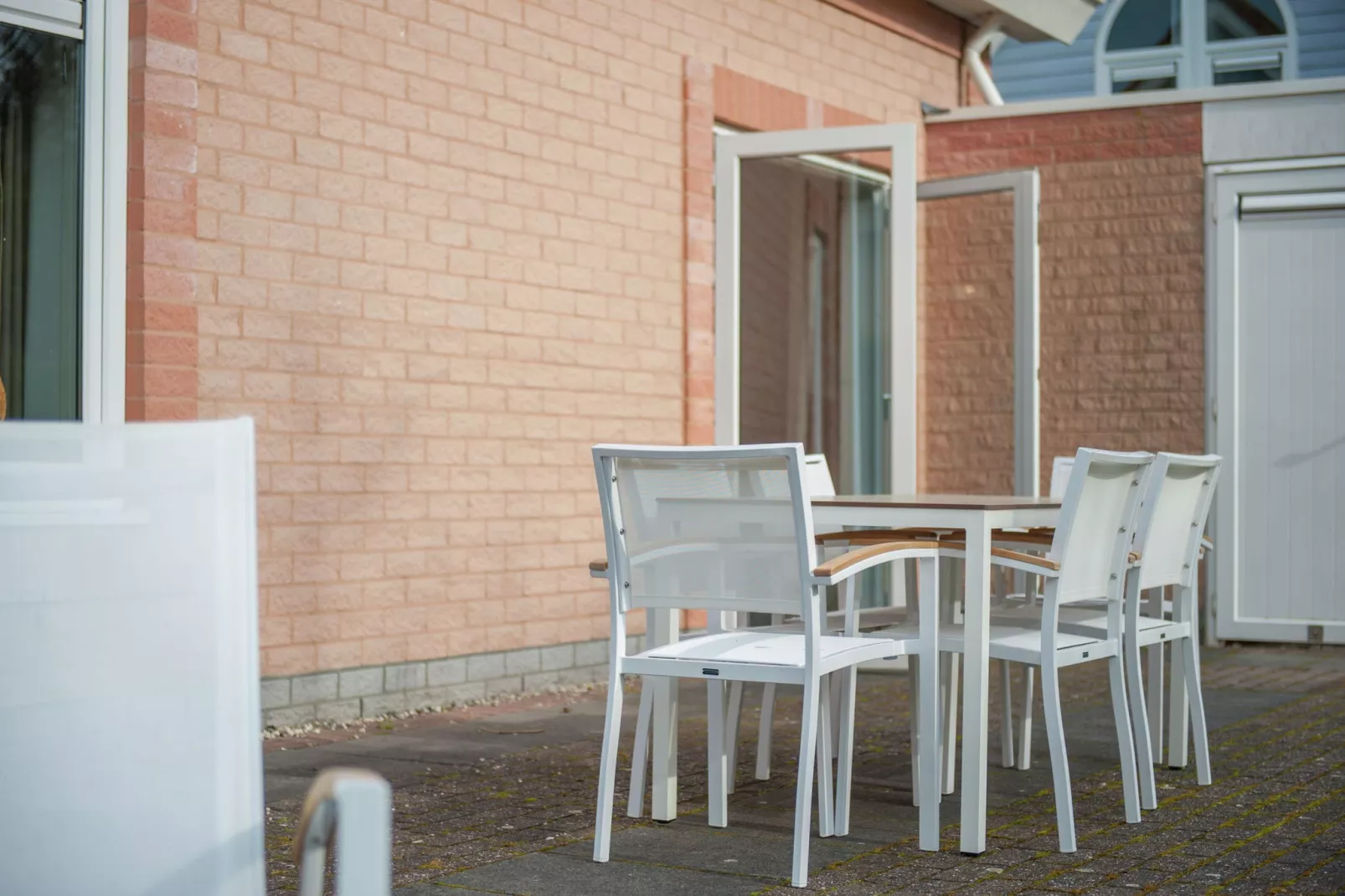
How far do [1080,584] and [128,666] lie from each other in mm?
2723

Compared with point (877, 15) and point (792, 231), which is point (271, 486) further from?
point (877, 15)

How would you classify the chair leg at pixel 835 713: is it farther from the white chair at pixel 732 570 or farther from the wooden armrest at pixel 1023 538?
the white chair at pixel 732 570

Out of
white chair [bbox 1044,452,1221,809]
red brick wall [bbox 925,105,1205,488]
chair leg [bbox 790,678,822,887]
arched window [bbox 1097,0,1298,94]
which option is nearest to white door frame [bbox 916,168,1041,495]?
red brick wall [bbox 925,105,1205,488]

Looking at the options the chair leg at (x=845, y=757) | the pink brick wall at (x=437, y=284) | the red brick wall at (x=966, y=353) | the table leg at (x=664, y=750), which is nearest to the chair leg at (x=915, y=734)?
the chair leg at (x=845, y=757)

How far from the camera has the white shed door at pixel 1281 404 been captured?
7.94 meters

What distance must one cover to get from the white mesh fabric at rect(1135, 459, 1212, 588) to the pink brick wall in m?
2.66

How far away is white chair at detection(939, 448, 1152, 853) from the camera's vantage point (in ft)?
12.2

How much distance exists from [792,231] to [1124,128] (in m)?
2.11

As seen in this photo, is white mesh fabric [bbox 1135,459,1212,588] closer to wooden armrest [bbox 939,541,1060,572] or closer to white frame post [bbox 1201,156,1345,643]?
wooden armrest [bbox 939,541,1060,572]

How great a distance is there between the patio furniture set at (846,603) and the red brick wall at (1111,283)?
12.8ft

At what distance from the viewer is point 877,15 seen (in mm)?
8633

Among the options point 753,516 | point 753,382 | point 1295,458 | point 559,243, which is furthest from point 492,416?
point 1295,458

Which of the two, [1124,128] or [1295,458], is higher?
[1124,128]

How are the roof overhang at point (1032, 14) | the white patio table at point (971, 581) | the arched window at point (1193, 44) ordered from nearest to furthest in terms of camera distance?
the white patio table at point (971, 581)
the roof overhang at point (1032, 14)
the arched window at point (1193, 44)
